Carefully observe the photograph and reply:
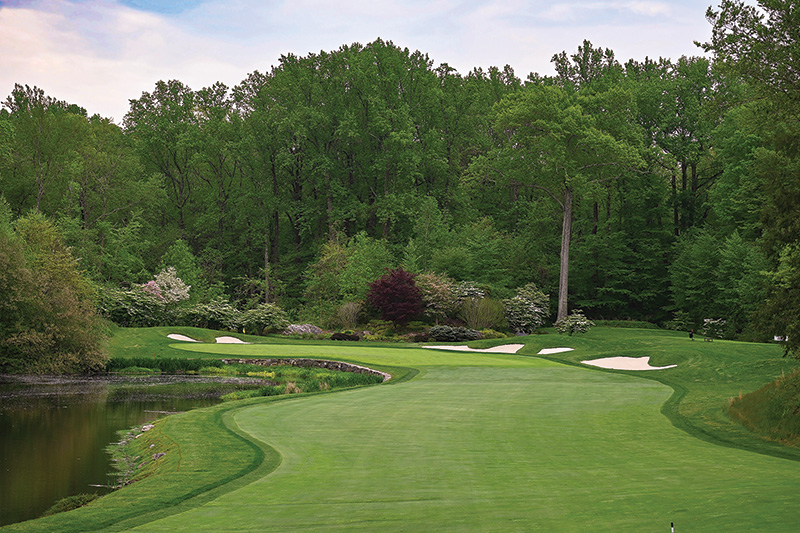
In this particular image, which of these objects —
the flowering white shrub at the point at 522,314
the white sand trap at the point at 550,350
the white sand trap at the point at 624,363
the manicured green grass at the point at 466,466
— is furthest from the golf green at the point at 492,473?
the flowering white shrub at the point at 522,314

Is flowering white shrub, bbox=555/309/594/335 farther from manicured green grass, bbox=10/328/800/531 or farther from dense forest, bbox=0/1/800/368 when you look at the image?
manicured green grass, bbox=10/328/800/531

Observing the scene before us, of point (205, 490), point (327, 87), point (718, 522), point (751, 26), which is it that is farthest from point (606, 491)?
point (327, 87)

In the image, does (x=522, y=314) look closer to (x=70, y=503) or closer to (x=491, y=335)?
(x=491, y=335)

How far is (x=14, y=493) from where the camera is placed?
9398 millimetres

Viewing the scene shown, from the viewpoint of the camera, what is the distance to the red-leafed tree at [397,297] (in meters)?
36.6

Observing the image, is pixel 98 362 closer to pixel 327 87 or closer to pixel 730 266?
pixel 730 266

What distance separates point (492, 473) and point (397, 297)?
94.1 feet

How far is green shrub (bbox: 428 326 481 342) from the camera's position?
113 ft

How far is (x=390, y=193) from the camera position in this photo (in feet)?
179

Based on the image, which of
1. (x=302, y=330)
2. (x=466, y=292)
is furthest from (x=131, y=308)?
(x=466, y=292)

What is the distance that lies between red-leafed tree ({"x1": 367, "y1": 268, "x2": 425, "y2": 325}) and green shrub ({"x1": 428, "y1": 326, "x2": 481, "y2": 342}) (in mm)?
2391

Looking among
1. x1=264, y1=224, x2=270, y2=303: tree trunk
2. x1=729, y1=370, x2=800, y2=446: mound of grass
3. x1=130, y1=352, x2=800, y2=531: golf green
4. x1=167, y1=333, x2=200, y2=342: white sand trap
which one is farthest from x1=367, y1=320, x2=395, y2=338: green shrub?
x1=729, y1=370, x2=800, y2=446: mound of grass

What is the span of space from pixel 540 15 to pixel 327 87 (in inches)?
1288

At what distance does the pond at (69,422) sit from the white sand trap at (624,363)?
13314mm
